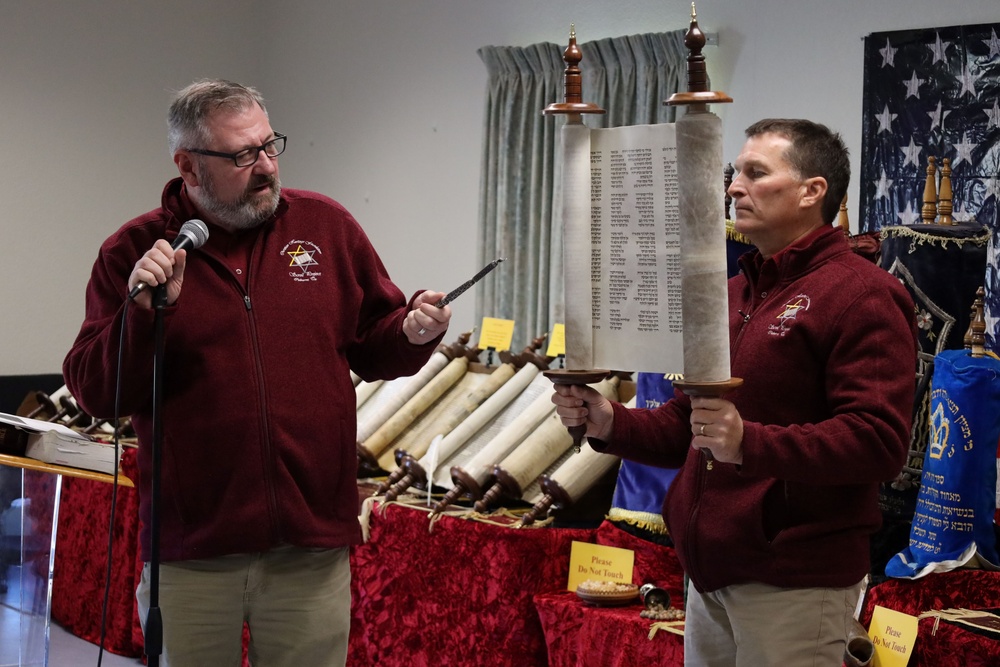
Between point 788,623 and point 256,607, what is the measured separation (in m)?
0.96

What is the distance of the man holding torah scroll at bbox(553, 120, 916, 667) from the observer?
1684 millimetres

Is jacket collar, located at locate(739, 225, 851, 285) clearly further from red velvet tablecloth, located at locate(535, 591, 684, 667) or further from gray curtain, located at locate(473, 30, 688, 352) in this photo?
gray curtain, located at locate(473, 30, 688, 352)

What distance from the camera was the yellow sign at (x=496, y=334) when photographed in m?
3.78

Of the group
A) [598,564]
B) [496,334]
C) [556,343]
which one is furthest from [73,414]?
[598,564]

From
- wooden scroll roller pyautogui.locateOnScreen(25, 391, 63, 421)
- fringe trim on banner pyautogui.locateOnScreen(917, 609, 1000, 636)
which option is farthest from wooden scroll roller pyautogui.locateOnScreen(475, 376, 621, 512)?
wooden scroll roller pyautogui.locateOnScreen(25, 391, 63, 421)

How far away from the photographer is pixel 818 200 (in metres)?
1.93

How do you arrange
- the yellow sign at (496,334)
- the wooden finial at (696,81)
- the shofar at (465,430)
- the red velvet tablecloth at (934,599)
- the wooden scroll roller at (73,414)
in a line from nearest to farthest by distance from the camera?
the wooden finial at (696,81)
the red velvet tablecloth at (934,599)
the shofar at (465,430)
the yellow sign at (496,334)
the wooden scroll roller at (73,414)

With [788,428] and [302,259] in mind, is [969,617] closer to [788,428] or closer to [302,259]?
[788,428]

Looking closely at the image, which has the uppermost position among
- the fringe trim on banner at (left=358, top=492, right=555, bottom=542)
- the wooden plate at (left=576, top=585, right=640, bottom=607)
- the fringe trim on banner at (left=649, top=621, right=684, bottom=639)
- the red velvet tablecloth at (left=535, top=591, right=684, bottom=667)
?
the fringe trim on banner at (left=358, top=492, right=555, bottom=542)

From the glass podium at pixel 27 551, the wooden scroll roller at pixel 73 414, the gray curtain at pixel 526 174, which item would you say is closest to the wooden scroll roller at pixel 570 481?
the glass podium at pixel 27 551

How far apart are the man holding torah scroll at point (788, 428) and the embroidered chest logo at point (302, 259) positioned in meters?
0.61

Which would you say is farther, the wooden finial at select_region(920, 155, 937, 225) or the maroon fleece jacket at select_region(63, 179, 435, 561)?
the wooden finial at select_region(920, 155, 937, 225)

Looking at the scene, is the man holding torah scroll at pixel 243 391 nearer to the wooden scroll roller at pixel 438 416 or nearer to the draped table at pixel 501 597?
the draped table at pixel 501 597

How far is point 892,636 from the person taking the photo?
228 cm
